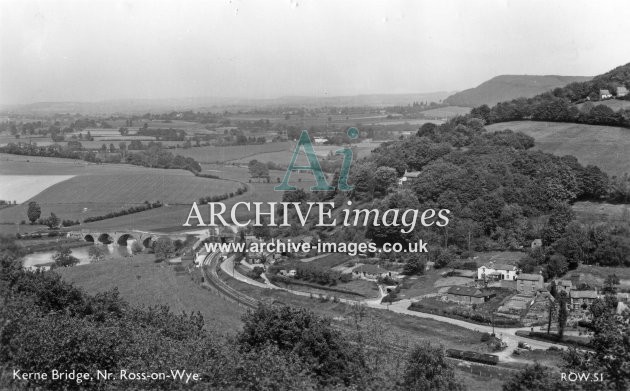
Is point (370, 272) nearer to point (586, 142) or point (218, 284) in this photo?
point (218, 284)

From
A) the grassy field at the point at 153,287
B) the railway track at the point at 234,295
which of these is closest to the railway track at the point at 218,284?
the railway track at the point at 234,295

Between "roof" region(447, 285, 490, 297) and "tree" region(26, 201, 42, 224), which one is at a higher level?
"tree" region(26, 201, 42, 224)

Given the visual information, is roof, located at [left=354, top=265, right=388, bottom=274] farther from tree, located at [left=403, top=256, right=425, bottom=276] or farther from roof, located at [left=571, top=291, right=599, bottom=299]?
roof, located at [left=571, top=291, right=599, bottom=299]

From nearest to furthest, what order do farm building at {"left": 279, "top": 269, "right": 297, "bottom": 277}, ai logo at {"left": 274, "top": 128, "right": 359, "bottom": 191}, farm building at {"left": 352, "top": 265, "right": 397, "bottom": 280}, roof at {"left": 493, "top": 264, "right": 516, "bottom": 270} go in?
roof at {"left": 493, "top": 264, "right": 516, "bottom": 270} → farm building at {"left": 352, "top": 265, "right": 397, "bottom": 280} → farm building at {"left": 279, "top": 269, "right": 297, "bottom": 277} → ai logo at {"left": 274, "top": 128, "right": 359, "bottom": 191}

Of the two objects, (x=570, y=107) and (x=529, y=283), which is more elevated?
(x=570, y=107)

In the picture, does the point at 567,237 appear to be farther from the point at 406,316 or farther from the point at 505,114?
the point at 505,114

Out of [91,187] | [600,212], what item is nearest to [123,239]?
[91,187]

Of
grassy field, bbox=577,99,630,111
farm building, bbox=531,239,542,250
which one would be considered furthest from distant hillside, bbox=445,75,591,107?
farm building, bbox=531,239,542,250

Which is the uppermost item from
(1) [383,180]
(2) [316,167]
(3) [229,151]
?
(1) [383,180]
